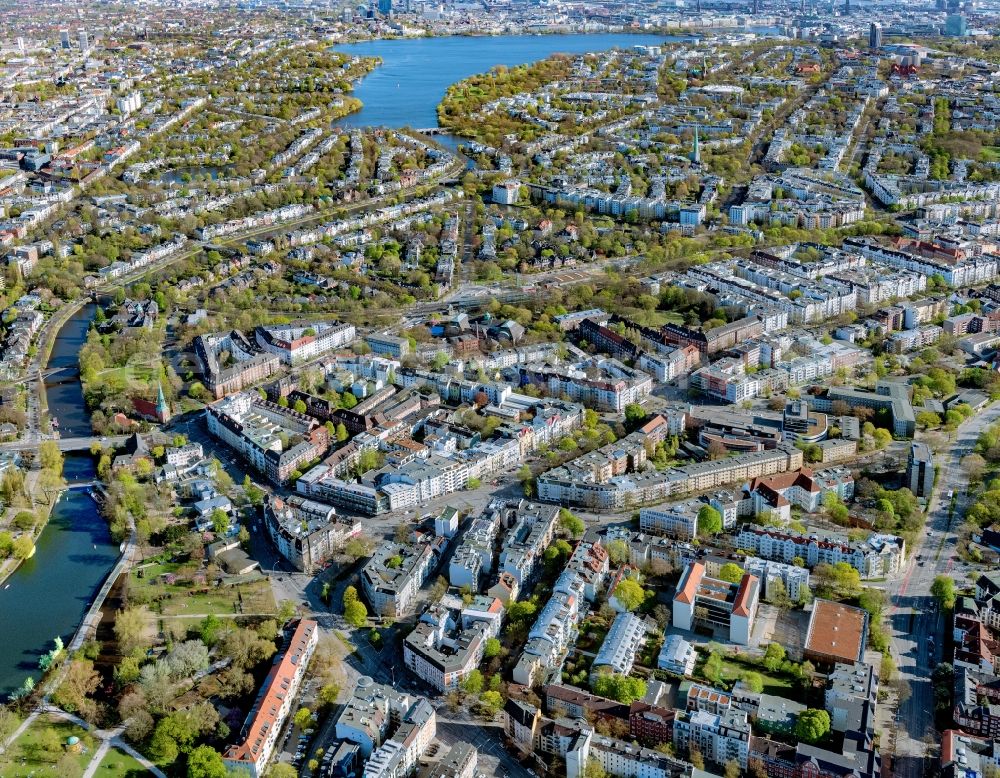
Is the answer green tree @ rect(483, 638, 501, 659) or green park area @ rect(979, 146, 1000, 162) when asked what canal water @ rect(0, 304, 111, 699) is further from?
green park area @ rect(979, 146, 1000, 162)

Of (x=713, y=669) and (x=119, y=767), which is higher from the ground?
(x=713, y=669)

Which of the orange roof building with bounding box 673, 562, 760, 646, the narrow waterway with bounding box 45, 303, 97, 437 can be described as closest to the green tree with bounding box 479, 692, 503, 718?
the orange roof building with bounding box 673, 562, 760, 646

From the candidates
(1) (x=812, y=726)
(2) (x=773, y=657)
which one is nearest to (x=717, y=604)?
(2) (x=773, y=657)

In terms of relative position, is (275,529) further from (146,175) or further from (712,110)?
(712,110)

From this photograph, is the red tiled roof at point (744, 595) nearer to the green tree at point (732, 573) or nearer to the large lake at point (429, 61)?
the green tree at point (732, 573)

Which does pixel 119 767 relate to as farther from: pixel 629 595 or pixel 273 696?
pixel 629 595

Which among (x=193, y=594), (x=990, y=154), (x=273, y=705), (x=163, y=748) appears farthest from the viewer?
(x=990, y=154)
